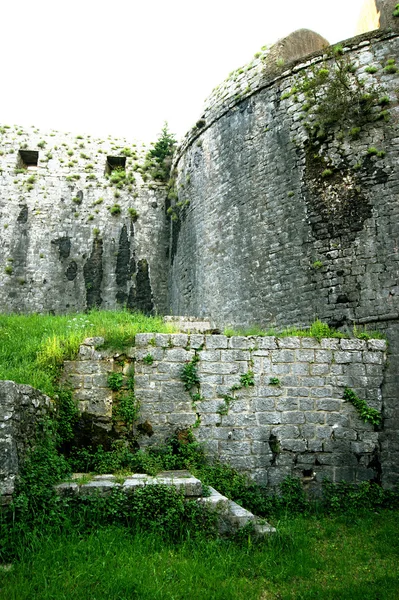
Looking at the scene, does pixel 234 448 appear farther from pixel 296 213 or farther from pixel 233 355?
pixel 296 213

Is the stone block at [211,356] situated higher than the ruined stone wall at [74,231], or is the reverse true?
the ruined stone wall at [74,231]

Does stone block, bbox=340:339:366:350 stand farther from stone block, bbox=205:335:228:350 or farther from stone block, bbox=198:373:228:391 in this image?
stone block, bbox=198:373:228:391

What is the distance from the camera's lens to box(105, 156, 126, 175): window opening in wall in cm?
1978

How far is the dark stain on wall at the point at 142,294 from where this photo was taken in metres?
18.0

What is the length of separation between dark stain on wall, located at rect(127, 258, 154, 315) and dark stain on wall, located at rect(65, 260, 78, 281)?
194 cm

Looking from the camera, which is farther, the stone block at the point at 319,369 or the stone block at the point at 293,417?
the stone block at the point at 319,369

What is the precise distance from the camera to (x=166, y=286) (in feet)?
60.3

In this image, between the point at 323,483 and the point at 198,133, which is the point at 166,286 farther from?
the point at 323,483

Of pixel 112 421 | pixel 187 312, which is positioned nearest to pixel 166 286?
A: pixel 187 312

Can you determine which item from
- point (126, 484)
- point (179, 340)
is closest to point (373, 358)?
point (179, 340)

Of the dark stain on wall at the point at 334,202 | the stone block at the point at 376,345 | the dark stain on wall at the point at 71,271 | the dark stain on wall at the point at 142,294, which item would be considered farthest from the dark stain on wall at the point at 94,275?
the stone block at the point at 376,345

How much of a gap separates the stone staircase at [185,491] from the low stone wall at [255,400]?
1.37 m

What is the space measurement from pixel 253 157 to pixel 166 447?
830 cm

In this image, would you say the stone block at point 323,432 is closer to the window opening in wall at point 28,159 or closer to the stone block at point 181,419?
the stone block at point 181,419
